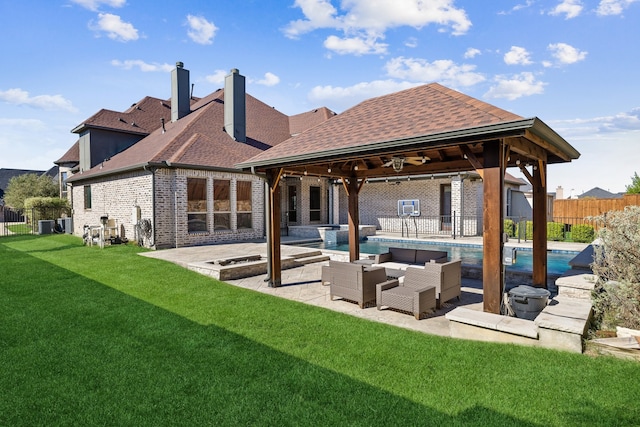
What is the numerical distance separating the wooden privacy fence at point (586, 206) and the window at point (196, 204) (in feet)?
65.8

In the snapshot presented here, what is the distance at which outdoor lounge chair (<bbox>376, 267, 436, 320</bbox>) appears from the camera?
5656 mm

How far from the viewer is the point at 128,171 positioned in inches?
588

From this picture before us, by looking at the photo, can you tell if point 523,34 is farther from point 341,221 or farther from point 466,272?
point 341,221

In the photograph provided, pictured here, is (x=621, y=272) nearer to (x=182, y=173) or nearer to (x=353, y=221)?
(x=353, y=221)

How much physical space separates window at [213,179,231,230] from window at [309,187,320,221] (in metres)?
6.39

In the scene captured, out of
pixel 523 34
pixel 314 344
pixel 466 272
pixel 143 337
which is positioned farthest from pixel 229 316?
pixel 523 34

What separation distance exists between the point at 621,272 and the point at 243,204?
1349 centimetres

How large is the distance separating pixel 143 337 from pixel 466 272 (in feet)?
23.5

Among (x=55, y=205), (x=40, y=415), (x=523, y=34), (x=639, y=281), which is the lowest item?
(x=40, y=415)

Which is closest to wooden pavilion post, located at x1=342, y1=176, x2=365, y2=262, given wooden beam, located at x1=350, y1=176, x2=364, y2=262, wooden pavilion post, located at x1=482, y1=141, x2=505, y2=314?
wooden beam, located at x1=350, y1=176, x2=364, y2=262

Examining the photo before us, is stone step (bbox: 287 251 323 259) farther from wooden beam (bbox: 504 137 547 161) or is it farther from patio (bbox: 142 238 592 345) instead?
wooden beam (bbox: 504 137 547 161)

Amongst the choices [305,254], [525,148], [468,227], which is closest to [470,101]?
[525,148]

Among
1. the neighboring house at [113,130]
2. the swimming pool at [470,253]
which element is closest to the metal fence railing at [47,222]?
the neighboring house at [113,130]

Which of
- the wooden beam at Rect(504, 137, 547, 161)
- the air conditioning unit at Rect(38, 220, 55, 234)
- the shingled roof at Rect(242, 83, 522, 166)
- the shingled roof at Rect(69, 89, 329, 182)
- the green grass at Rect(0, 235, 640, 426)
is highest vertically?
the shingled roof at Rect(69, 89, 329, 182)
